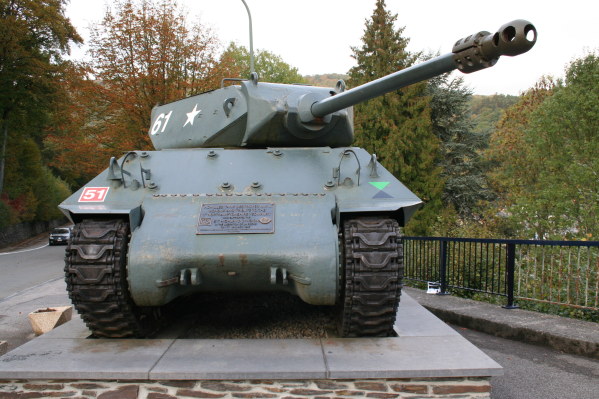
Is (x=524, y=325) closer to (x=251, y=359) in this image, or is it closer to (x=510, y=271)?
(x=510, y=271)

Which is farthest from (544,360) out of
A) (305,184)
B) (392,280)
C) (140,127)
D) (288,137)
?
(140,127)

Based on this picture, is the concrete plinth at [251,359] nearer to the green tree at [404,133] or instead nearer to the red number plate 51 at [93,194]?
the red number plate 51 at [93,194]

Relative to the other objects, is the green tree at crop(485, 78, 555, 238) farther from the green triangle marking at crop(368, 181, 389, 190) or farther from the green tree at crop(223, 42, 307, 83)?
the green tree at crop(223, 42, 307, 83)

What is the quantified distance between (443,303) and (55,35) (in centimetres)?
2416

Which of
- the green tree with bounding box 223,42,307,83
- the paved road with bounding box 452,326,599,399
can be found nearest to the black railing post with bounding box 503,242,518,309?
the paved road with bounding box 452,326,599,399

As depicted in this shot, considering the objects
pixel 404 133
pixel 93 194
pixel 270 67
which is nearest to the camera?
pixel 93 194

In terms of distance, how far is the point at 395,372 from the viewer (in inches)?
170

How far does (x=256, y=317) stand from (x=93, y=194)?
2470mm

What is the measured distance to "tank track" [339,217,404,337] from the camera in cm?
475

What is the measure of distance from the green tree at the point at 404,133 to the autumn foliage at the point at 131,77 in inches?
240

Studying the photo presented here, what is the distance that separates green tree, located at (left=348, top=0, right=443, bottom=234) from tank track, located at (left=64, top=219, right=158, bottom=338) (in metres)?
15.5

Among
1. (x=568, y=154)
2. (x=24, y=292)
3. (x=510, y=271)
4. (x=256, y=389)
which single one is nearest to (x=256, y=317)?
(x=256, y=389)

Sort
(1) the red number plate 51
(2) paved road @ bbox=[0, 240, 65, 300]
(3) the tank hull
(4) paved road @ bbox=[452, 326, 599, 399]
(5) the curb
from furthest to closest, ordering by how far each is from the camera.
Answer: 1. (2) paved road @ bbox=[0, 240, 65, 300]
2. (5) the curb
3. (1) the red number plate 51
4. (4) paved road @ bbox=[452, 326, 599, 399]
5. (3) the tank hull

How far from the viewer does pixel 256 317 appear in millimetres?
6598
